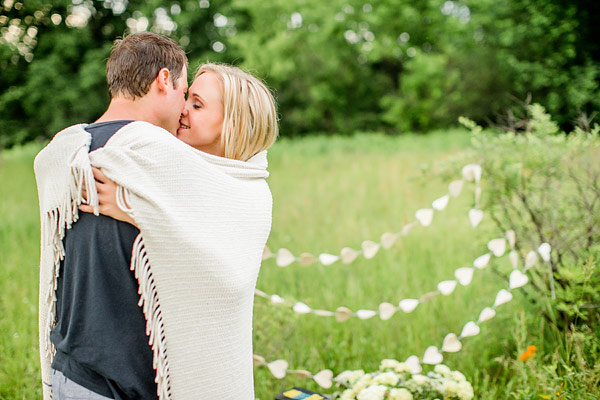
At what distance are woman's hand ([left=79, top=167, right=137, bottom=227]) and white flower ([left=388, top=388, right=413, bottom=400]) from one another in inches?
59.3

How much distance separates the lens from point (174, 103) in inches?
76.1

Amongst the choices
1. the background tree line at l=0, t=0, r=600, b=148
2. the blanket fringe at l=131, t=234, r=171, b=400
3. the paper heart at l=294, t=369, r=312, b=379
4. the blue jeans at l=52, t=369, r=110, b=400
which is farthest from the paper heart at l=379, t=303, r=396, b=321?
the background tree line at l=0, t=0, r=600, b=148

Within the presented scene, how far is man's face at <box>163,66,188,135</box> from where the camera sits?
Result: 6.26 feet

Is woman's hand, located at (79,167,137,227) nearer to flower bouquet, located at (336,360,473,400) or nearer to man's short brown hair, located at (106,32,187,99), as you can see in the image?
man's short brown hair, located at (106,32,187,99)

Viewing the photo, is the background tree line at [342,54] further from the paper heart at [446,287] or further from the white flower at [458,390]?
the white flower at [458,390]

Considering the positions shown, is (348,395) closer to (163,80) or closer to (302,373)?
(302,373)

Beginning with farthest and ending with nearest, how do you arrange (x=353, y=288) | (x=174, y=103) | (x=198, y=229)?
(x=353, y=288) → (x=174, y=103) → (x=198, y=229)

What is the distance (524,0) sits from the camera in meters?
20.1

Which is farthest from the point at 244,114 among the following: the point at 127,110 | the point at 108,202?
the point at 108,202

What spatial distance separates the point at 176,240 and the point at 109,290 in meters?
0.25

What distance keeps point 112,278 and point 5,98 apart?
842 inches

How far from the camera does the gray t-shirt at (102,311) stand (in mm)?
1654

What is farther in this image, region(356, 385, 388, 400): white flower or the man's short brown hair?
region(356, 385, 388, 400): white flower

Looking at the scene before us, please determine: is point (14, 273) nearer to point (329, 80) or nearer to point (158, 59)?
point (158, 59)
